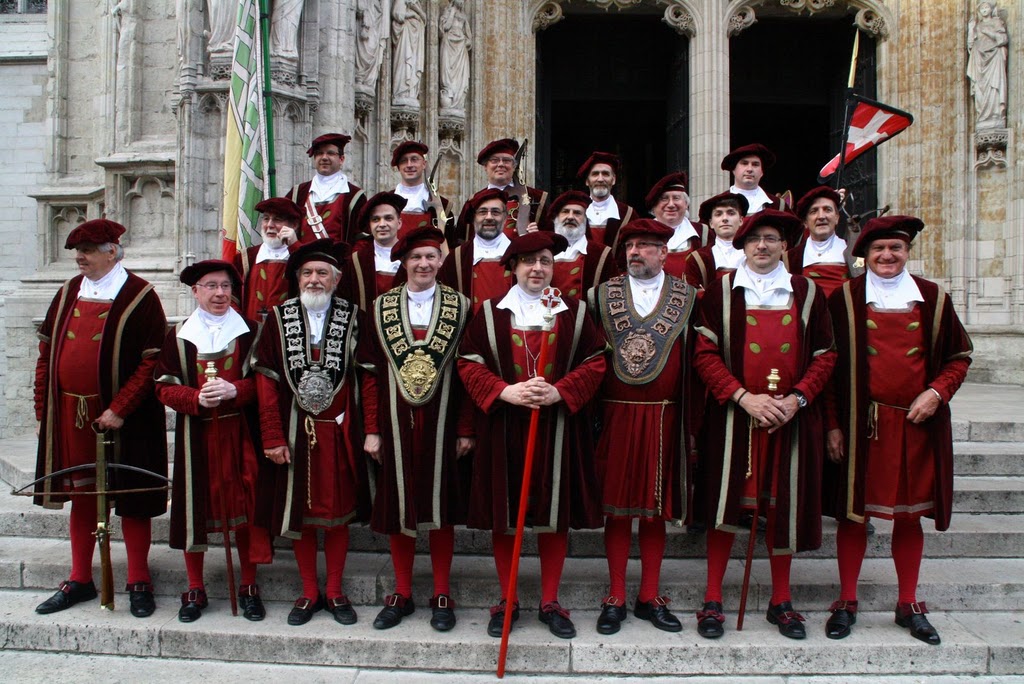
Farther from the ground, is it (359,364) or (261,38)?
(261,38)

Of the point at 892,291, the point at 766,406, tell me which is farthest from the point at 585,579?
the point at 892,291

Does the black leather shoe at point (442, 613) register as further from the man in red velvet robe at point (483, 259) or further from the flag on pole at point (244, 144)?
the flag on pole at point (244, 144)

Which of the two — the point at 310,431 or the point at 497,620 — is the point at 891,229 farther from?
the point at 310,431

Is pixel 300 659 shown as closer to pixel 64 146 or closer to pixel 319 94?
pixel 319 94

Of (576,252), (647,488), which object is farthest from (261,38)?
(647,488)

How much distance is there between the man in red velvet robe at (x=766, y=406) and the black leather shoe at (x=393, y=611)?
58.0 inches

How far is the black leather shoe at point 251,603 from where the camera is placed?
4.42 m

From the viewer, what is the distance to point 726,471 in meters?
4.27

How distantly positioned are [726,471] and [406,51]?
7.51 meters

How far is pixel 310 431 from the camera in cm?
439

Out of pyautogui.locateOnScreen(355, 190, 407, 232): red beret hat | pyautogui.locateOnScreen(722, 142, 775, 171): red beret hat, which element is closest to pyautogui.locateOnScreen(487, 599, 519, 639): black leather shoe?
pyautogui.locateOnScreen(355, 190, 407, 232): red beret hat

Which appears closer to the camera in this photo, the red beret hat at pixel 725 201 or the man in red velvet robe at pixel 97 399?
the man in red velvet robe at pixel 97 399

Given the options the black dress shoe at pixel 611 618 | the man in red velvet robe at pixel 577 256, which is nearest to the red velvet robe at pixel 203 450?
the black dress shoe at pixel 611 618

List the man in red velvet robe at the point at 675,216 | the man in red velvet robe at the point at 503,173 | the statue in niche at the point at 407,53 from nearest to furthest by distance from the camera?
the man in red velvet robe at the point at 675,216, the man in red velvet robe at the point at 503,173, the statue in niche at the point at 407,53
